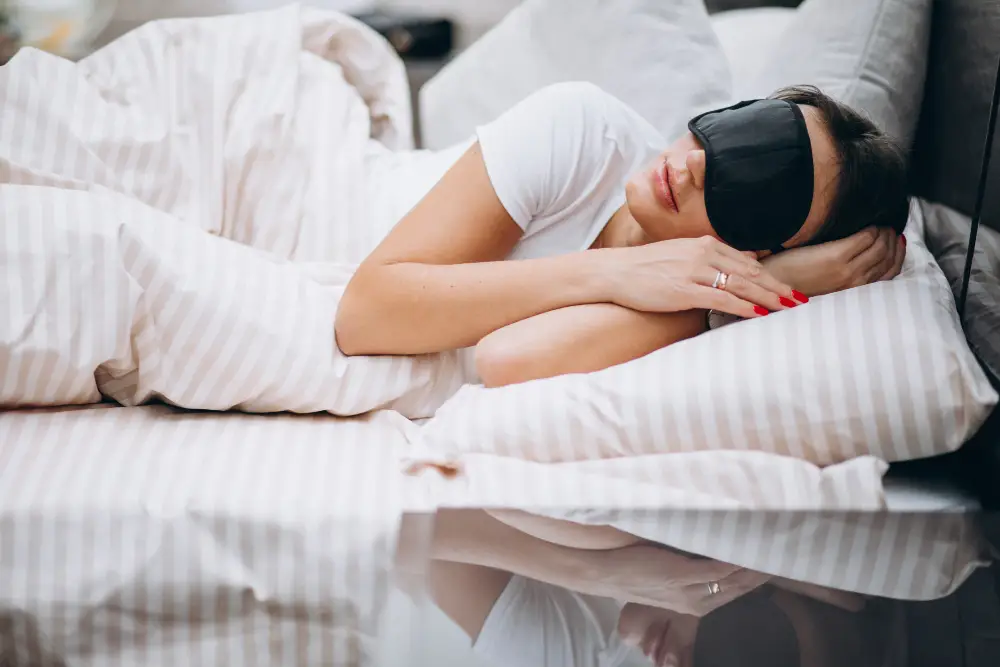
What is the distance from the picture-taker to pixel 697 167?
0.85 m

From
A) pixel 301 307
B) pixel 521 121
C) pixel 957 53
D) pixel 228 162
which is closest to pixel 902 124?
pixel 957 53

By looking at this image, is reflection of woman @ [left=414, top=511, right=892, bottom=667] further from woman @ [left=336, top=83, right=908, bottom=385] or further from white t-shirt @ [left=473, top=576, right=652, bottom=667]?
woman @ [left=336, top=83, right=908, bottom=385]

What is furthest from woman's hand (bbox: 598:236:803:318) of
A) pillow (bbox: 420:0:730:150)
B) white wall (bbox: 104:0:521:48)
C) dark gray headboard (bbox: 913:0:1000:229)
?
white wall (bbox: 104:0:521:48)

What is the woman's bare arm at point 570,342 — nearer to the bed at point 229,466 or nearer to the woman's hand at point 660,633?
the bed at point 229,466

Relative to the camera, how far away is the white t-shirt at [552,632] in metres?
0.58

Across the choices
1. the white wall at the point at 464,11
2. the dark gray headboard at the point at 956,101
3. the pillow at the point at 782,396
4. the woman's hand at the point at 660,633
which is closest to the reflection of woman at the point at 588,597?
the woman's hand at the point at 660,633

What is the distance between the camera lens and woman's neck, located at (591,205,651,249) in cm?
96

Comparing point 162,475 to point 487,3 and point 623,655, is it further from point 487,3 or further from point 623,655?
point 487,3

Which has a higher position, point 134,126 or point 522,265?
point 134,126

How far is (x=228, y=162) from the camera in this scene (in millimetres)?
1159

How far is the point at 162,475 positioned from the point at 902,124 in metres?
0.93

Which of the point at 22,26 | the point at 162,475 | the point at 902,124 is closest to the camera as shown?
the point at 162,475

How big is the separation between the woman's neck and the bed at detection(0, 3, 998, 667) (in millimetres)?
222

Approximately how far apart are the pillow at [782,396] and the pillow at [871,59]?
0.33 m
